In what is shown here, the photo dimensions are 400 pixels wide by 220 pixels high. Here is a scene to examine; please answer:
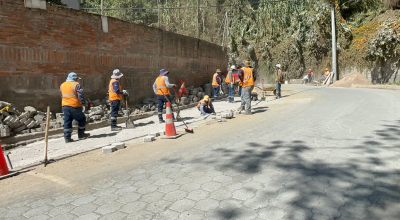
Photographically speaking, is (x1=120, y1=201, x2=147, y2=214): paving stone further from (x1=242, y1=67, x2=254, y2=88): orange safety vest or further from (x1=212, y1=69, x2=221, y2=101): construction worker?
(x1=212, y1=69, x2=221, y2=101): construction worker

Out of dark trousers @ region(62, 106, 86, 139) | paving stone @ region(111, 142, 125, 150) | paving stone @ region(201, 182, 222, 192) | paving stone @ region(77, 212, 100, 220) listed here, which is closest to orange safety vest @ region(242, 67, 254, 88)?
paving stone @ region(111, 142, 125, 150)

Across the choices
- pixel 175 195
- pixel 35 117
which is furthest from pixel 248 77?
pixel 175 195

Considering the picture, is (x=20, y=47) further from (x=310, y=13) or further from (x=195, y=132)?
(x=310, y=13)

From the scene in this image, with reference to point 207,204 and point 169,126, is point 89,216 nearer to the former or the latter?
point 207,204

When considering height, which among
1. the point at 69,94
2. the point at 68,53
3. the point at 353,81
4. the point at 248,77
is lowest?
the point at 69,94

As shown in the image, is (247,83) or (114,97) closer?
(114,97)

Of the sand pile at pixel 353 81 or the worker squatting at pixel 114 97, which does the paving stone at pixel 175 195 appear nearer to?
the worker squatting at pixel 114 97

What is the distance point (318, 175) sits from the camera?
4.28m

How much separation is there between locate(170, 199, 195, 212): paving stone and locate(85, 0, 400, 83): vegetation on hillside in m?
24.4

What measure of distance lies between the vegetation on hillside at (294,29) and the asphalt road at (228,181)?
2201 centimetres

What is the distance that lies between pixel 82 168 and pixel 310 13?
33.3 m

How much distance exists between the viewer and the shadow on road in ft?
11.0

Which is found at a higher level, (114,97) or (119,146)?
(114,97)

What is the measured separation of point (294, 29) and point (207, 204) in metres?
34.4
